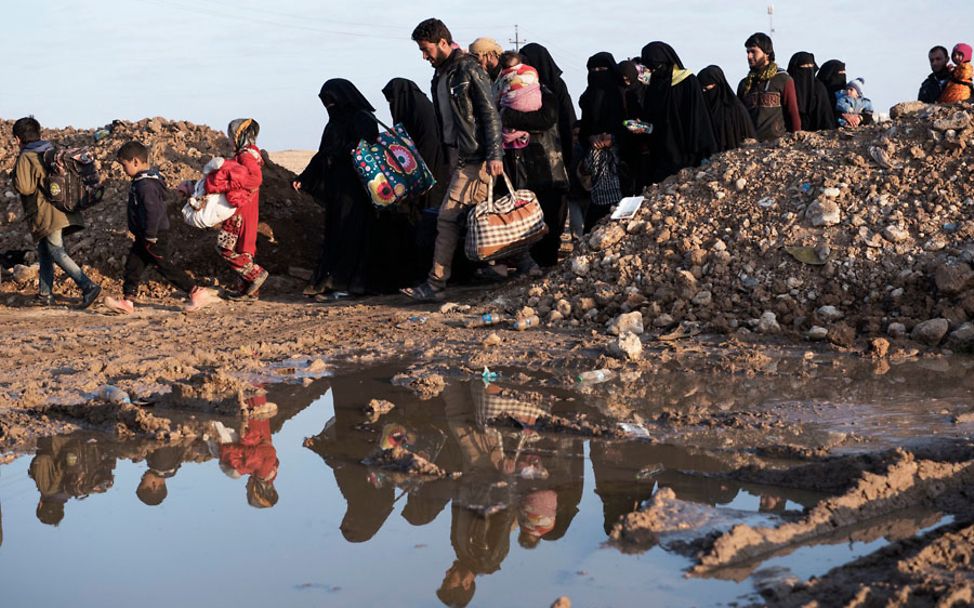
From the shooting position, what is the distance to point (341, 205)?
29.6ft

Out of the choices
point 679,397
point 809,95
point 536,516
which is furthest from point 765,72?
point 536,516

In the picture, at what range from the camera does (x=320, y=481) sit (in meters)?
4.45

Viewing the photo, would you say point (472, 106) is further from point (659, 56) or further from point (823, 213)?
point (823, 213)

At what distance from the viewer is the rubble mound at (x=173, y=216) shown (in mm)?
10180

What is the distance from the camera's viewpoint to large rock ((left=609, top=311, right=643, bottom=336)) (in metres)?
6.82

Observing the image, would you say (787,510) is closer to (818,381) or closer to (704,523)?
(704,523)

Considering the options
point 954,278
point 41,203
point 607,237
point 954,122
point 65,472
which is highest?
point 954,122

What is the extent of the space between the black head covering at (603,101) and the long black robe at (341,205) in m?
1.76

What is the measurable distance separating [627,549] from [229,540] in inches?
51.6

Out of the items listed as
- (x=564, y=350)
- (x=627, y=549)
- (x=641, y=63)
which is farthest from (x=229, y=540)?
(x=641, y=63)

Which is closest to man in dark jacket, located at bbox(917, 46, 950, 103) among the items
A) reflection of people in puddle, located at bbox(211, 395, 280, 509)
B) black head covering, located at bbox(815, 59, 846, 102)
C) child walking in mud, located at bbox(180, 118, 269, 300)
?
black head covering, located at bbox(815, 59, 846, 102)

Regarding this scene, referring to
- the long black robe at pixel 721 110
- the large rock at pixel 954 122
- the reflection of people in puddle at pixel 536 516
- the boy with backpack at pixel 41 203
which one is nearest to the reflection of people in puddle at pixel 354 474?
the reflection of people in puddle at pixel 536 516

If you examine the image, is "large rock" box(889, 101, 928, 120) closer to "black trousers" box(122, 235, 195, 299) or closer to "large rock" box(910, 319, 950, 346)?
"large rock" box(910, 319, 950, 346)

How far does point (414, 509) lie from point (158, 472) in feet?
3.99
